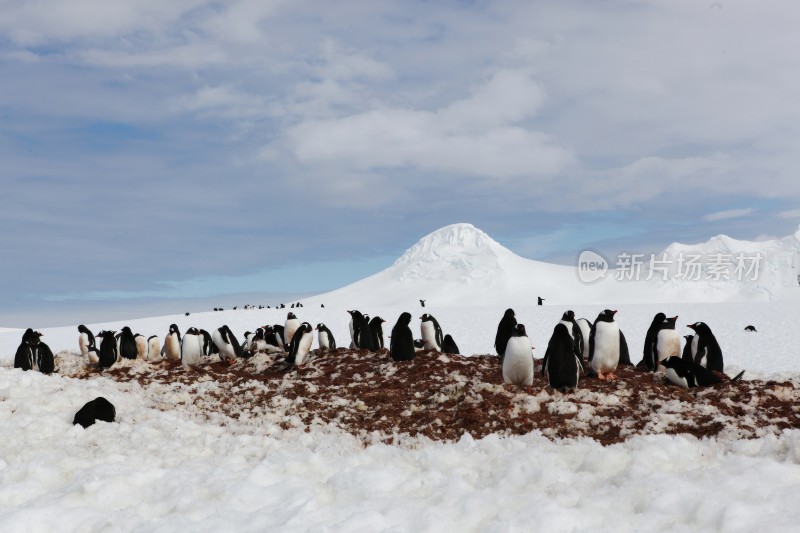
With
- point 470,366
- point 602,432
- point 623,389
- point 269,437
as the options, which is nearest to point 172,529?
point 269,437

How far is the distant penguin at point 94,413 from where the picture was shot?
9.47 m

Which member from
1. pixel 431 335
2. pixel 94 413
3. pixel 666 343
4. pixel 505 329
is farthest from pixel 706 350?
pixel 94 413

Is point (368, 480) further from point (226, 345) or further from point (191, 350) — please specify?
point (191, 350)

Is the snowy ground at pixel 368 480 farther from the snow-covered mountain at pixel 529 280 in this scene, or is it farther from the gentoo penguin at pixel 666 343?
the snow-covered mountain at pixel 529 280

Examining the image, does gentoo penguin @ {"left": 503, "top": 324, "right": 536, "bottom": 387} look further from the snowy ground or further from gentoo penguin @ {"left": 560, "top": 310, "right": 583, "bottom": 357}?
the snowy ground

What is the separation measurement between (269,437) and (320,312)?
110 ft

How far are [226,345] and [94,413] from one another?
314 inches

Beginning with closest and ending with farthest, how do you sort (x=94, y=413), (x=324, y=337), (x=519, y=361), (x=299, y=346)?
1. (x=94, y=413)
2. (x=519, y=361)
3. (x=299, y=346)
4. (x=324, y=337)

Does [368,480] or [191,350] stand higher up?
[191,350]

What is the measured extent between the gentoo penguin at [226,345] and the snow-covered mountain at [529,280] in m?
83.4

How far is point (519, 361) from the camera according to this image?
10.9 m

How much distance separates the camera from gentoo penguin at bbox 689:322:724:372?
12852mm

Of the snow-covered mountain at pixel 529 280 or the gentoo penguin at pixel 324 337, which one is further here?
the snow-covered mountain at pixel 529 280

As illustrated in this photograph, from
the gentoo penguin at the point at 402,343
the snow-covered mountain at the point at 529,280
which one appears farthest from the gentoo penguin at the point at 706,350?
the snow-covered mountain at the point at 529,280
